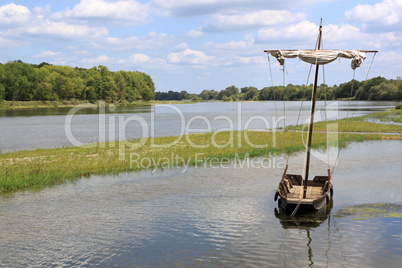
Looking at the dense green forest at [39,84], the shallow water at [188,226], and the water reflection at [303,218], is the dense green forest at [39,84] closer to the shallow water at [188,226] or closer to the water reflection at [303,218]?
the shallow water at [188,226]

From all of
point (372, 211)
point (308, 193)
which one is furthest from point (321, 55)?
point (372, 211)

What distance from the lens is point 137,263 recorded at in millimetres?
14492

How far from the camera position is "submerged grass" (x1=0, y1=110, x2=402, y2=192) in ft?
88.1

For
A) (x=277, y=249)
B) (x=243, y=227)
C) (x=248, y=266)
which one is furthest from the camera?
(x=243, y=227)

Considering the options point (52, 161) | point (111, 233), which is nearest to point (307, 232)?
point (111, 233)

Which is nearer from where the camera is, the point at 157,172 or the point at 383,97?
the point at 157,172

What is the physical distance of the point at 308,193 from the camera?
22.0 metres

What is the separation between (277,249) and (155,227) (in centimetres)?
587

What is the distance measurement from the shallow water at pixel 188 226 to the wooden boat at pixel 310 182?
36.1 inches

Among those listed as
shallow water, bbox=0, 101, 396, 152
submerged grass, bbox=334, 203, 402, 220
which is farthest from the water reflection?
shallow water, bbox=0, 101, 396, 152

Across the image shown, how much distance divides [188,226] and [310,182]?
9.20 metres

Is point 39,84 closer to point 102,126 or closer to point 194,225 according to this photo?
point 102,126

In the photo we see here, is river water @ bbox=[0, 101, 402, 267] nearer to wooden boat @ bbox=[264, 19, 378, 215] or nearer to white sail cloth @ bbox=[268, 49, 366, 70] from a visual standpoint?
wooden boat @ bbox=[264, 19, 378, 215]

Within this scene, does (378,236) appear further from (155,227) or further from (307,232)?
(155,227)
